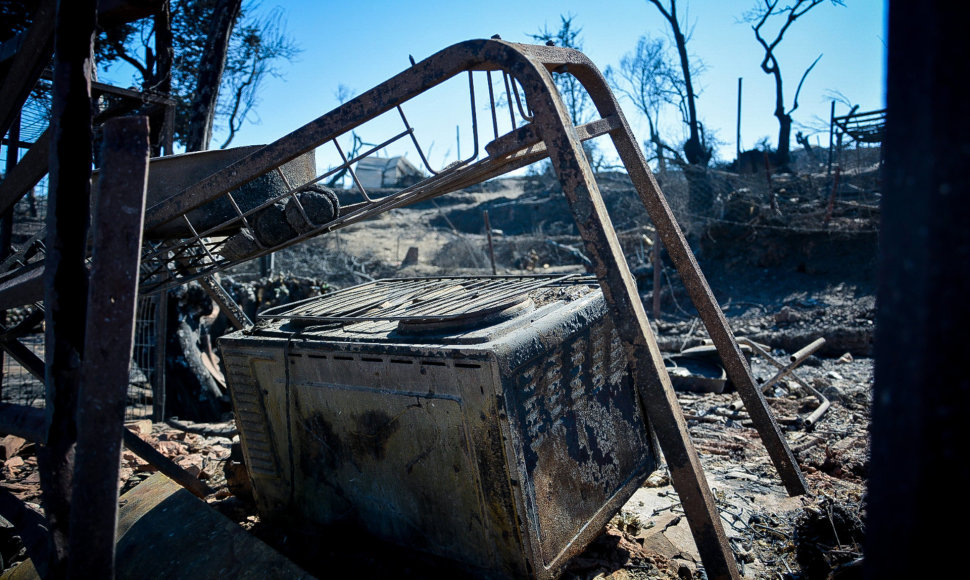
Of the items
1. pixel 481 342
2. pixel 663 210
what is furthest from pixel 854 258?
pixel 481 342

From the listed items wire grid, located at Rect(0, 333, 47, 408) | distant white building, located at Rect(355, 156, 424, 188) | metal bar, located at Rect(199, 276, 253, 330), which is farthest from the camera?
distant white building, located at Rect(355, 156, 424, 188)

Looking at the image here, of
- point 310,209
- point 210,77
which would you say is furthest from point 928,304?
point 210,77

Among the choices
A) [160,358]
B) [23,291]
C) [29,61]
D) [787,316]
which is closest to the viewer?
[23,291]

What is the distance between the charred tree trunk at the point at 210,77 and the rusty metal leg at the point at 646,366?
6530mm

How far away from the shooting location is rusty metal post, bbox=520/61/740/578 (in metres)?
1.72

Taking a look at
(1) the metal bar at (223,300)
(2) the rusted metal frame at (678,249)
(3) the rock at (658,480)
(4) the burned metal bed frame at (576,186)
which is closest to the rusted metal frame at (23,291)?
(4) the burned metal bed frame at (576,186)

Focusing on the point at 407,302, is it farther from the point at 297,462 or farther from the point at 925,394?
the point at 925,394

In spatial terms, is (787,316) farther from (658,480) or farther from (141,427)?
(141,427)

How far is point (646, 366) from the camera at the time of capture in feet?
5.66

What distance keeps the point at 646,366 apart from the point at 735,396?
4508 mm

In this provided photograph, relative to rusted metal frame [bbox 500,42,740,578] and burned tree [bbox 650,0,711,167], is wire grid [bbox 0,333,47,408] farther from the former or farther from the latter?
burned tree [bbox 650,0,711,167]

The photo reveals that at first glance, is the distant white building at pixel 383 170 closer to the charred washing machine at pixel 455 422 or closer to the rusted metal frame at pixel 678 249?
the charred washing machine at pixel 455 422

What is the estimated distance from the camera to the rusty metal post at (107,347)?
138cm

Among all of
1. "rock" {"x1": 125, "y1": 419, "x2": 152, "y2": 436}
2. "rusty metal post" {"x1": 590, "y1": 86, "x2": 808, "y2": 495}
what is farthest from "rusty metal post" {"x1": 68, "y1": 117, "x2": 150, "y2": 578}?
"rock" {"x1": 125, "y1": 419, "x2": 152, "y2": 436}
